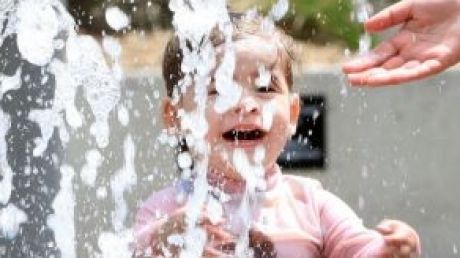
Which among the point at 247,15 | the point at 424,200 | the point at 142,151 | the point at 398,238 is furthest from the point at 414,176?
the point at 398,238

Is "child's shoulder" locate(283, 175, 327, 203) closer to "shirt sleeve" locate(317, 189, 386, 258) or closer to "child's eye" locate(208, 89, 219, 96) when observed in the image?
"shirt sleeve" locate(317, 189, 386, 258)

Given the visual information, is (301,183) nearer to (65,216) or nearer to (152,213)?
(152,213)

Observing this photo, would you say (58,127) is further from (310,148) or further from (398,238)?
(398,238)

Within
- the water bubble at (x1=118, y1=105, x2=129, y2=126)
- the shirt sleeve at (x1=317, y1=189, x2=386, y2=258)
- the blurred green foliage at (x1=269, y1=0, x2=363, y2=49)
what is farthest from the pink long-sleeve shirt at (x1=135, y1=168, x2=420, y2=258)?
the blurred green foliage at (x1=269, y1=0, x2=363, y2=49)

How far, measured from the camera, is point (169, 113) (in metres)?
3.54

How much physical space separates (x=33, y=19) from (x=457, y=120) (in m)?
1.83

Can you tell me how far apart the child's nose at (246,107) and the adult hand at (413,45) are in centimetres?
25

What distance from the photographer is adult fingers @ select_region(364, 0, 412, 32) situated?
3523 mm

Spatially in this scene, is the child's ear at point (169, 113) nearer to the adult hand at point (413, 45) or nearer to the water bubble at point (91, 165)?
the adult hand at point (413, 45)

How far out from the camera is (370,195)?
5.57m

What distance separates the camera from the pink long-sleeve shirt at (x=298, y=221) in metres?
3.28

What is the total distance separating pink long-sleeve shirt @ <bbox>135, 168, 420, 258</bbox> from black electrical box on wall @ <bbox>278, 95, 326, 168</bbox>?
2142mm

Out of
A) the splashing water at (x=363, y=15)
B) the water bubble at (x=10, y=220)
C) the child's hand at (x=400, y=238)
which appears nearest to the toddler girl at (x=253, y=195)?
the child's hand at (x=400, y=238)

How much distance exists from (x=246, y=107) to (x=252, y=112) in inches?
0.7
